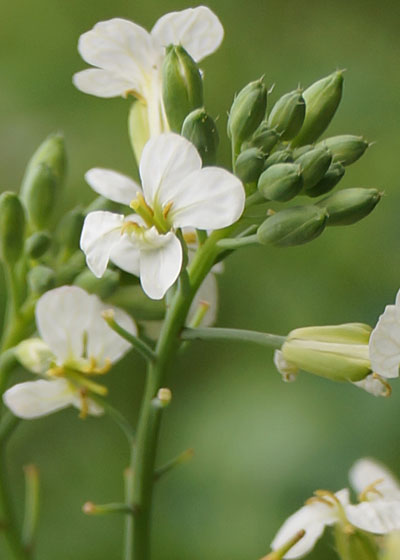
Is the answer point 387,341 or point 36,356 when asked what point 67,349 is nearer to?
point 36,356

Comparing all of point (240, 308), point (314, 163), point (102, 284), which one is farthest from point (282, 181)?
point (240, 308)

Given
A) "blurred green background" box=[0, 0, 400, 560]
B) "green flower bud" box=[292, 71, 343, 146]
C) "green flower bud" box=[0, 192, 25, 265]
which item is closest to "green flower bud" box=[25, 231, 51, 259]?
"green flower bud" box=[0, 192, 25, 265]

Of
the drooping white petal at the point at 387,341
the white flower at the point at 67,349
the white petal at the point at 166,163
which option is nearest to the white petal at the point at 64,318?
the white flower at the point at 67,349

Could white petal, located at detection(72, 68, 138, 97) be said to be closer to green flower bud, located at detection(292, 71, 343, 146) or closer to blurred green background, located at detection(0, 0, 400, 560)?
green flower bud, located at detection(292, 71, 343, 146)

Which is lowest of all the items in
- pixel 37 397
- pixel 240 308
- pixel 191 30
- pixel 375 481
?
pixel 240 308

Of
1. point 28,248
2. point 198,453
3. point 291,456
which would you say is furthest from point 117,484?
point 28,248

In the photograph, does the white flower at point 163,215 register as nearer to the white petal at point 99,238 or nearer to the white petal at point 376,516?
the white petal at point 99,238
